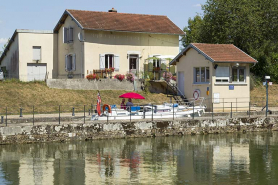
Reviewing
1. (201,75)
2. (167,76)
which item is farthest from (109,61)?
(201,75)

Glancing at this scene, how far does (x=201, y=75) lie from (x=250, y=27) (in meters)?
15.3

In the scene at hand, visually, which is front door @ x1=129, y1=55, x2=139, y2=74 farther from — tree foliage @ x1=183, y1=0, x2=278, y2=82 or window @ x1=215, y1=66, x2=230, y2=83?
window @ x1=215, y1=66, x2=230, y2=83

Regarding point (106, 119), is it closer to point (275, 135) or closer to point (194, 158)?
point (194, 158)

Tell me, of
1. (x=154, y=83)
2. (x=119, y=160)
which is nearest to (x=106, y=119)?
(x=119, y=160)

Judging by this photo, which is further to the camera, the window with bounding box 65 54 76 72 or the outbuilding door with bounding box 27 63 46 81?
the outbuilding door with bounding box 27 63 46 81

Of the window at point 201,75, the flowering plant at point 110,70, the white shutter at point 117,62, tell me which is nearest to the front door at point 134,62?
the white shutter at point 117,62

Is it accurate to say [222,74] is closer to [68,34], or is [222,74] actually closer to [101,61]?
[101,61]

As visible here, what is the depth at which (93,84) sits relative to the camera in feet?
149

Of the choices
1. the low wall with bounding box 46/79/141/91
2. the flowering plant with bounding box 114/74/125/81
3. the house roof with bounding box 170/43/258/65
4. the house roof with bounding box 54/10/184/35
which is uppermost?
the house roof with bounding box 54/10/184/35

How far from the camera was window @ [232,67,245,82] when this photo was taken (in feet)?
126

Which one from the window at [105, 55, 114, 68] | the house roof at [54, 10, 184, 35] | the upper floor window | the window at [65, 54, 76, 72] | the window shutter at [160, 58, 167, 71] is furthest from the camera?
the window at [65, 54, 76, 72]

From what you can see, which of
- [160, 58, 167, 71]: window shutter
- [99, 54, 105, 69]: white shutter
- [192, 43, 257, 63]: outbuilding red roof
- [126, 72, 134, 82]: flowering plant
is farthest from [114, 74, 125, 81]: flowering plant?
[192, 43, 257, 63]: outbuilding red roof

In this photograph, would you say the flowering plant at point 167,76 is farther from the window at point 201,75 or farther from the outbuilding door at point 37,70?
the outbuilding door at point 37,70

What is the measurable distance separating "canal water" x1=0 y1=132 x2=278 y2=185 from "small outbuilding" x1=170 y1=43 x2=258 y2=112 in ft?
24.2
